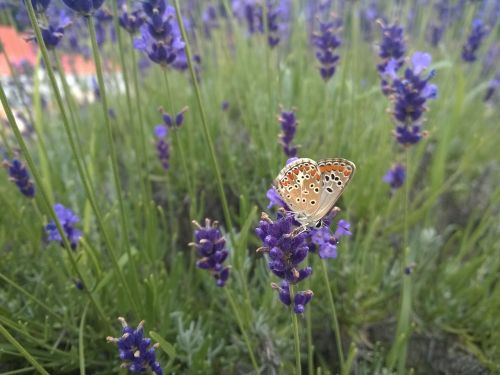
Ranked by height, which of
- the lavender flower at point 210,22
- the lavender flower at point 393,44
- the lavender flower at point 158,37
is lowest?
the lavender flower at point 210,22

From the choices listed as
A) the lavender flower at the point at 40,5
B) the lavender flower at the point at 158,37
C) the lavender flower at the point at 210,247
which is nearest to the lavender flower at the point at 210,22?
the lavender flower at the point at 158,37

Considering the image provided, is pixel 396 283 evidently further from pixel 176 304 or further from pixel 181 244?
pixel 181 244

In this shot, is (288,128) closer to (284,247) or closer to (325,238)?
(325,238)

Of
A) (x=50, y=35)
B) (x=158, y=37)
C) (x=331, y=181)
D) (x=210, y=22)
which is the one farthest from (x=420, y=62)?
(x=210, y=22)

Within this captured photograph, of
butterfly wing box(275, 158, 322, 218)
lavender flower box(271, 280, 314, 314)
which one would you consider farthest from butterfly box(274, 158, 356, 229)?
lavender flower box(271, 280, 314, 314)

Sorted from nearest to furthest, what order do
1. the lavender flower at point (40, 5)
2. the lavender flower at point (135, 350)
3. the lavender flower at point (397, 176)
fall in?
1. the lavender flower at point (135, 350)
2. the lavender flower at point (40, 5)
3. the lavender flower at point (397, 176)

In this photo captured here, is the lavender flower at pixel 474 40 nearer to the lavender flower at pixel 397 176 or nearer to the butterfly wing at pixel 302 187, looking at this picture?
the lavender flower at pixel 397 176

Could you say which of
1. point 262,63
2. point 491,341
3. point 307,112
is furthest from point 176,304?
point 262,63
